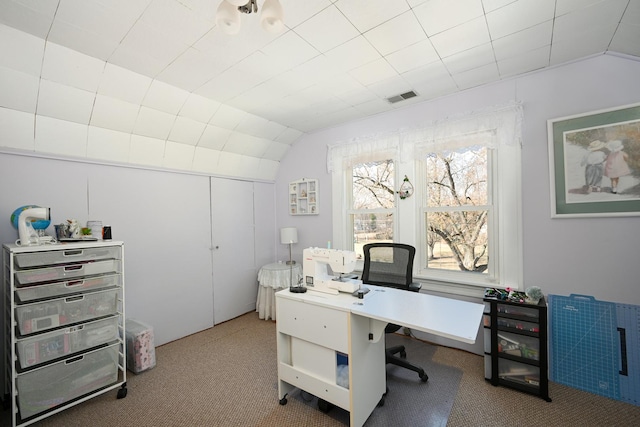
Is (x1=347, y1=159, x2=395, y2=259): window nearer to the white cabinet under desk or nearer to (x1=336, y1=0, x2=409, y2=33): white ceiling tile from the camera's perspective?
(x1=336, y1=0, x2=409, y2=33): white ceiling tile

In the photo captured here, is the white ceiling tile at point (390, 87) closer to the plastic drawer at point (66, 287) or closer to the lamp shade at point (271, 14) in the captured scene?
the lamp shade at point (271, 14)

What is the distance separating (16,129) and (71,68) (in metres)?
0.71

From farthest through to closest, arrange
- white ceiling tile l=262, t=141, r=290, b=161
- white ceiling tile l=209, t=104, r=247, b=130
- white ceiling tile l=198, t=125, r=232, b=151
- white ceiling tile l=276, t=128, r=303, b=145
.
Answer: white ceiling tile l=262, t=141, r=290, b=161 → white ceiling tile l=276, t=128, r=303, b=145 → white ceiling tile l=198, t=125, r=232, b=151 → white ceiling tile l=209, t=104, r=247, b=130

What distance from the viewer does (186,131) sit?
121 inches

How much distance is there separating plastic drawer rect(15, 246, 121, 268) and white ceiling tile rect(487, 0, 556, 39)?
3.29m

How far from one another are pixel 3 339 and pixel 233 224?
2295 millimetres

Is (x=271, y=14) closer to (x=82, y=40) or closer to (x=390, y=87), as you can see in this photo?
(x=82, y=40)

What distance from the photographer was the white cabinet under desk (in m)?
1.85

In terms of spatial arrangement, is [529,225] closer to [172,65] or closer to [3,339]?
[172,65]

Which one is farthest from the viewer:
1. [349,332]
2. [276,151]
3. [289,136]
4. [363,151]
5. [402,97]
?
[276,151]

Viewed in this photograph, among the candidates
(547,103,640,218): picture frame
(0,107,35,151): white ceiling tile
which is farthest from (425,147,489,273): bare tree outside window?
(0,107,35,151): white ceiling tile

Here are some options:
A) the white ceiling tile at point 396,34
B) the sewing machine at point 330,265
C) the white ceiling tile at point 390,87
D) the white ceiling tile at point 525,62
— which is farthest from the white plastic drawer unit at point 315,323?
the white ceiling tile at point 525,62

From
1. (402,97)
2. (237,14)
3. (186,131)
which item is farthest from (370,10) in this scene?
(186,131)

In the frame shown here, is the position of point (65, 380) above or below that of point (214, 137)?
below
